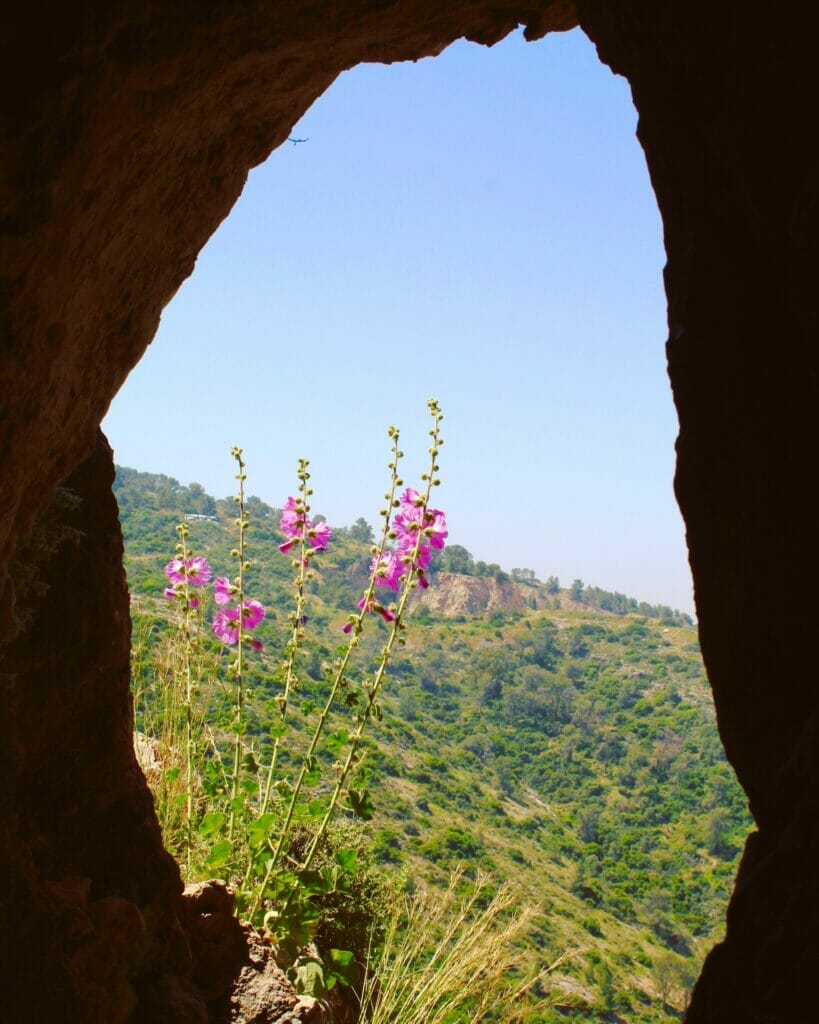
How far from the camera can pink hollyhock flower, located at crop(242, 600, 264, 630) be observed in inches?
194

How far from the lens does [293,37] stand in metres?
2.12

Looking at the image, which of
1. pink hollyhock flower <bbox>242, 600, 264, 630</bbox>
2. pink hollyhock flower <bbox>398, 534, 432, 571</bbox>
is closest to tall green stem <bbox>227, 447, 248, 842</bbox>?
pink hollyhock flower <bbox>242, 600, 264, 630</bbox>

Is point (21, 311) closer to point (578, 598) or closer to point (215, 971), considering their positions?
point (215, 971)

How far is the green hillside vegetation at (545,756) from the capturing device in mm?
16219

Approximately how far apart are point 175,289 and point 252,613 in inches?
99.1

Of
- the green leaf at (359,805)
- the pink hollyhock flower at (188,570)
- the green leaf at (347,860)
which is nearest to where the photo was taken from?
the green leaf at (347,860)

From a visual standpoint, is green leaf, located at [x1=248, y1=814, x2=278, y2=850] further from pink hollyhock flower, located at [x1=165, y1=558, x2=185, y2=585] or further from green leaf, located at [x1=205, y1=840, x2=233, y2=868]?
pink hollyhock flower, located at [x1=165, y1=558, x2=185, y2=585]

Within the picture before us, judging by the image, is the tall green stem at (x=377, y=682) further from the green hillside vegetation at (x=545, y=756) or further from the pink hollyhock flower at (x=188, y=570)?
the pink hollyhock flower at (x=188, y=570)

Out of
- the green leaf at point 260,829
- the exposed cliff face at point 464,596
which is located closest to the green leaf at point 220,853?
the green leaf at point 260,829

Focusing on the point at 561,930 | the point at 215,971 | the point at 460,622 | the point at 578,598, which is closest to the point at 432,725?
the point at 561,930

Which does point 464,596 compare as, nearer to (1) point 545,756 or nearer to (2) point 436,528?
(1) point 545,756

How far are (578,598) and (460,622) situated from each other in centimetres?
5145

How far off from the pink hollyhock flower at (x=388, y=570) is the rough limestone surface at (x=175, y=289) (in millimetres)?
1887

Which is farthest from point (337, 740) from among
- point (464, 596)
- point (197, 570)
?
point (464, 596)
